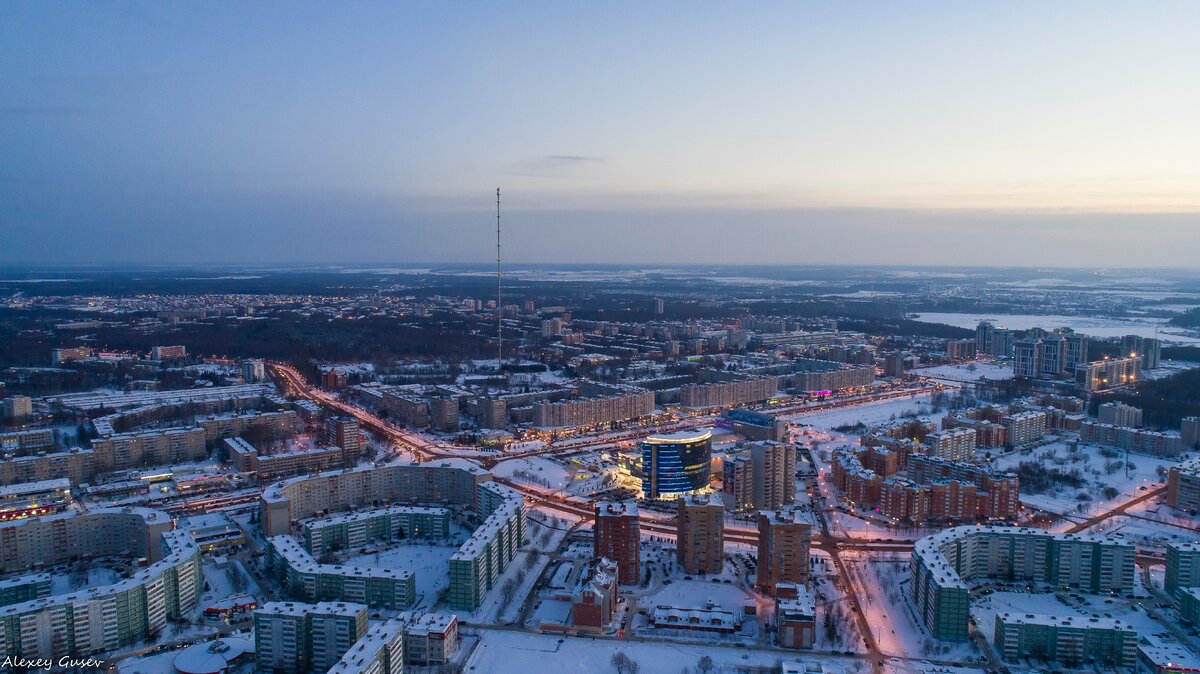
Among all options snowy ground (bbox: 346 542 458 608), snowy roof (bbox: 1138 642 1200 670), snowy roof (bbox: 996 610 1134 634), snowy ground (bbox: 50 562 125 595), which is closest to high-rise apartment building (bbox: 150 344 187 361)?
snowy ground (bbox: 50 562 125 595)

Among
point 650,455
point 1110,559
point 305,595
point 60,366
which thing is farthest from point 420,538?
point 60,366

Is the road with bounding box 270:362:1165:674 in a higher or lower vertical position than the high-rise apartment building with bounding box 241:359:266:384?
lower

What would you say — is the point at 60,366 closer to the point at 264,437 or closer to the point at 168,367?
the point at 168,367

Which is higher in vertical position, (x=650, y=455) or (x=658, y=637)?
(x=650, y=455)

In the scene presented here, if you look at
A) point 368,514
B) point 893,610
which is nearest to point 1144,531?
point 893,610

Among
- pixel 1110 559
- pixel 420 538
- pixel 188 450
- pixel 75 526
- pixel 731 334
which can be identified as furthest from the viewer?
pixel 731 334

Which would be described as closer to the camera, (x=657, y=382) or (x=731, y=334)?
(x=657, y=382)

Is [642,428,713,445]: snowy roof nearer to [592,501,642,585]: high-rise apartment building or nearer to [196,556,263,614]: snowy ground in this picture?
[592,501,642,585]: high-rise apartment building
